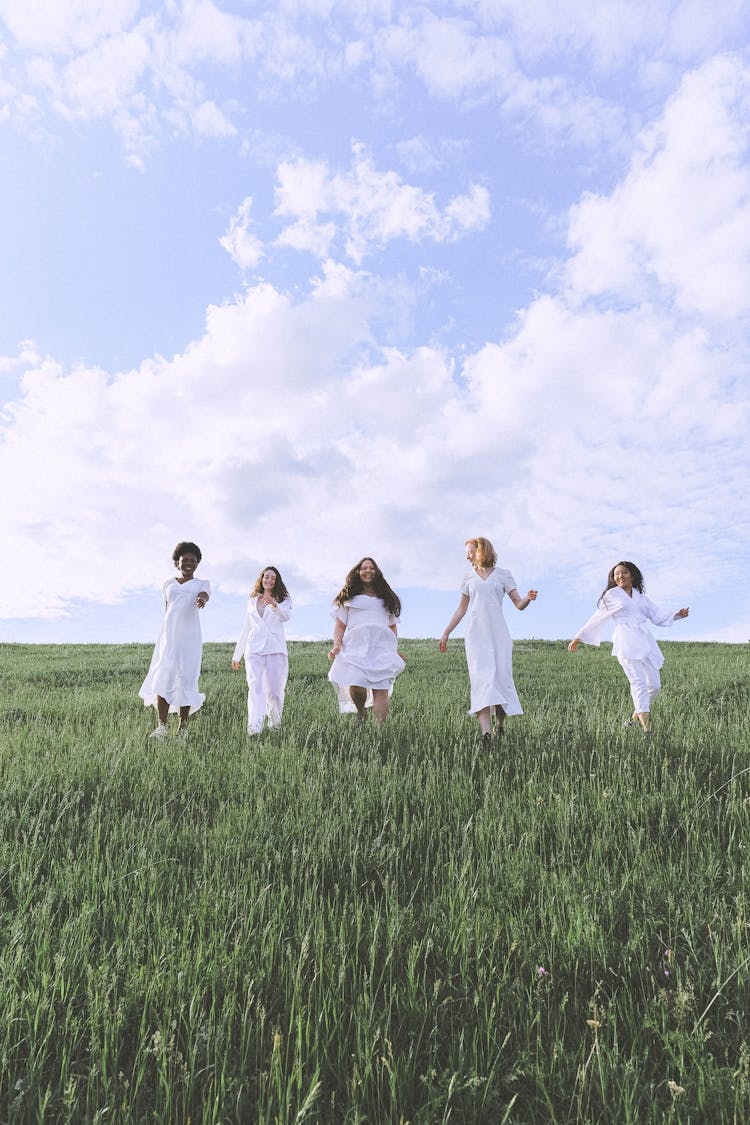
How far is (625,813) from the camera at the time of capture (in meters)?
4.94

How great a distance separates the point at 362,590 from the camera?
938 cm

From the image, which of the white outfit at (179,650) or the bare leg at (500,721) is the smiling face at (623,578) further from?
the white outfit at (179,650)

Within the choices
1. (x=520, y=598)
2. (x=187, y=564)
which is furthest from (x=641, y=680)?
(x=187, y=564)

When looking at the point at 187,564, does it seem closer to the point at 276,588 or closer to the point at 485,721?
the point at 276,588

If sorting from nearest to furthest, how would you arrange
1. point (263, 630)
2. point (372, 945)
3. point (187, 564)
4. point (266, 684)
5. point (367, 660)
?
point (372, 945) < point (367, 660) < point (187, 564) < point (266, 684) < point (263, 630)

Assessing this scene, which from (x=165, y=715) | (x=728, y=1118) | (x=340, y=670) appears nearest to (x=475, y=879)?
(x=728, y=1118)

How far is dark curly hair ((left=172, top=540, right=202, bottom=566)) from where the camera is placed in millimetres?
10032

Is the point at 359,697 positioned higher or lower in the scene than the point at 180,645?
lower

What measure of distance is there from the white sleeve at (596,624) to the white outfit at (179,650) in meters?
6.20

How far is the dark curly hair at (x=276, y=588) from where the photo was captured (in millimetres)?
10523

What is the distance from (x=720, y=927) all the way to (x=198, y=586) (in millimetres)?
8219

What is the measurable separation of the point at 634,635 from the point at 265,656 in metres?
5.95

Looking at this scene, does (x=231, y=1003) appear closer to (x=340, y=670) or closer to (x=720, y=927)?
(x=720, y=927)

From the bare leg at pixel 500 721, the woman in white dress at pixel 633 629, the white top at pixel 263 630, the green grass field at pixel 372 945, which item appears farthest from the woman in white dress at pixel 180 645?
the woman in white dress at pixel 633 629
